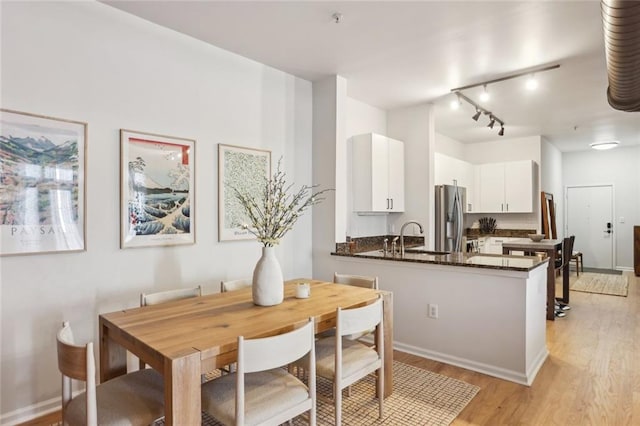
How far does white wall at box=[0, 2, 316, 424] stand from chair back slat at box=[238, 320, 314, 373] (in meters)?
1.57

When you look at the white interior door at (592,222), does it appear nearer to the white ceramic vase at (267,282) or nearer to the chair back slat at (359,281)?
the chair back slat at (359,281)

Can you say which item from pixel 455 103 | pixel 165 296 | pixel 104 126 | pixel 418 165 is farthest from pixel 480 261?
pixel 104 126

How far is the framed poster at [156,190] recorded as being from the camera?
265cm

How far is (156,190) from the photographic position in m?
2.81

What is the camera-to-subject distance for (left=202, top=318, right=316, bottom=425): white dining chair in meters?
1.53

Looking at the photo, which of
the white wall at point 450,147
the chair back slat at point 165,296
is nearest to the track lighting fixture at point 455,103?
the white wall at point 450,147

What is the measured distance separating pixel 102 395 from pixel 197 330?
0.51 metres

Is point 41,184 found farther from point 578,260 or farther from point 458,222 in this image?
point 578,260

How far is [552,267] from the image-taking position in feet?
14.6

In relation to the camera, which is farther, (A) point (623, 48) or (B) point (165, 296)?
(B) point (165, 296)


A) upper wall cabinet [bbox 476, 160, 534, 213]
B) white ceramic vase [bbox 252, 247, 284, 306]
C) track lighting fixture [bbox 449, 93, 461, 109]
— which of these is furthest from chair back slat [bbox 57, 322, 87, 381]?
upper wall cabinet [bbox 476, 160, 534, 213]

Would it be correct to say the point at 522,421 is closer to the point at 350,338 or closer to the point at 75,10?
the point at 350,338

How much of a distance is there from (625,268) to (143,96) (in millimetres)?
9817

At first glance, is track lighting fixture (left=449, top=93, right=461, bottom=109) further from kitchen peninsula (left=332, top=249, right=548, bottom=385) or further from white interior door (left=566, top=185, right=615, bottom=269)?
white interior door (left=566, top=185, right=615, bottom=269)
